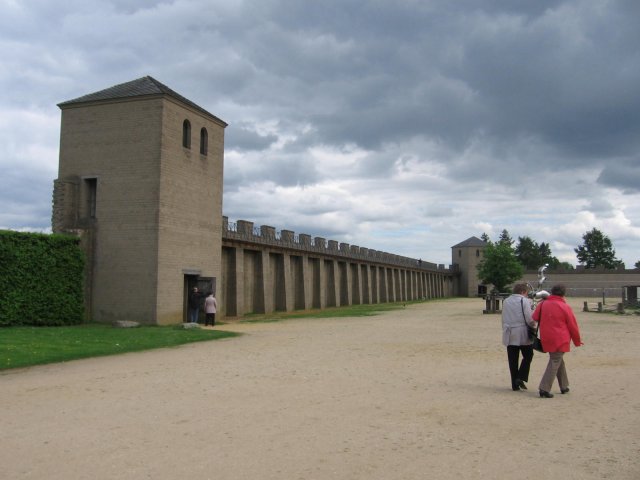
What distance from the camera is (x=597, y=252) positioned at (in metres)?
140

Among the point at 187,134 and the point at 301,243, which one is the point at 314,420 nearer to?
the point at 187,134

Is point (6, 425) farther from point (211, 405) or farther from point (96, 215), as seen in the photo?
point (96, 215)

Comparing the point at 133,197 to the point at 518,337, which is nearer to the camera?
the point at 518,337

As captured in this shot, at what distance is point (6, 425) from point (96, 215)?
64.4ft

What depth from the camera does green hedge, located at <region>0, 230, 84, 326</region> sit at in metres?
21.3

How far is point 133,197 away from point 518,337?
1896 centimetres

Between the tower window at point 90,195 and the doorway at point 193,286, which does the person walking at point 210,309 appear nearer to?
the doorway at point 193,286

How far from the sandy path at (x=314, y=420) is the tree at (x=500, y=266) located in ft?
118

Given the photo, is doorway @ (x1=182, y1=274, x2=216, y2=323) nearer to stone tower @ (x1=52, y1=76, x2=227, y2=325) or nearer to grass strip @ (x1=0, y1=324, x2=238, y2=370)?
stone tower @ (x1=52, y1=76, x2=227, y2=325)

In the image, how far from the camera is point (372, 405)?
8289mm

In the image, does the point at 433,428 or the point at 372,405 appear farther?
the point at 372,405

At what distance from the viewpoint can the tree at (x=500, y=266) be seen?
160ft

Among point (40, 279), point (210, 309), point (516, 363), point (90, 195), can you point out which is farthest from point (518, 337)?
point (90, 195)

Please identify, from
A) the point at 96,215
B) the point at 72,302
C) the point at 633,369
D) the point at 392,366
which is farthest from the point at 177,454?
the point at 96,215
